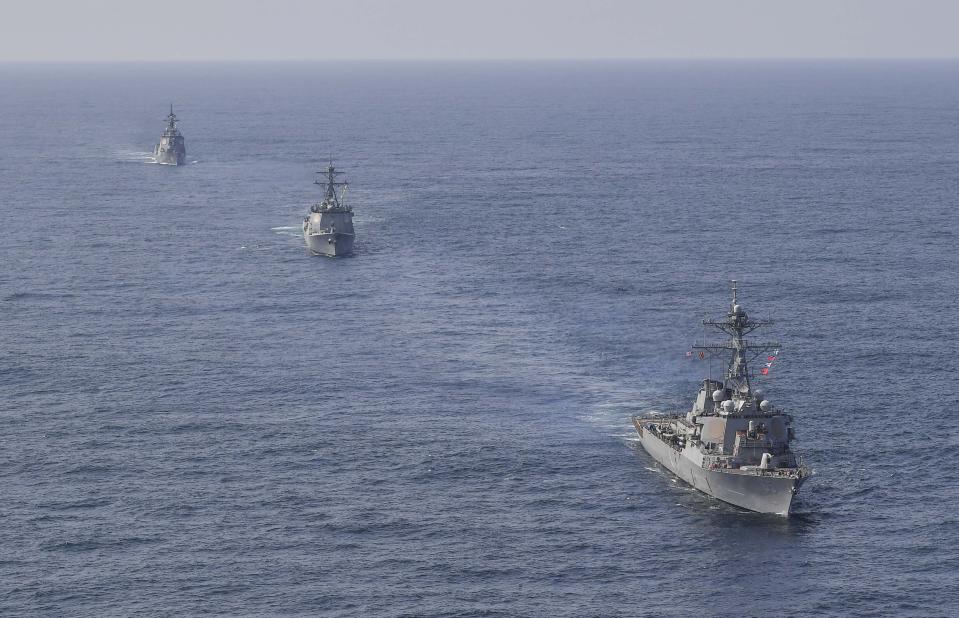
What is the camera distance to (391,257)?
639 feet

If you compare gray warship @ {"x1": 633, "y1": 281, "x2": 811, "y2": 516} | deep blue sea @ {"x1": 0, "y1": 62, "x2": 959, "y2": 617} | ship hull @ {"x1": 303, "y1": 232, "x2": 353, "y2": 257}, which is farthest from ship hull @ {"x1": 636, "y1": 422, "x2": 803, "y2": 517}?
ship hull @ {"x1": 303, "y1": 232, "x2": 353, "y2": 257}

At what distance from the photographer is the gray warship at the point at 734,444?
106375 millimetres

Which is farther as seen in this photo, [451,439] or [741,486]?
[451,439]

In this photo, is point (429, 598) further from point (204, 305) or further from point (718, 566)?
point (204, 305)

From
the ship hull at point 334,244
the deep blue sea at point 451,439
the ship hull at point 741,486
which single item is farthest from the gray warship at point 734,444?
the ship hull at point 334,244

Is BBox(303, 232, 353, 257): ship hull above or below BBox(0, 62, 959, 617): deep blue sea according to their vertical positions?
above

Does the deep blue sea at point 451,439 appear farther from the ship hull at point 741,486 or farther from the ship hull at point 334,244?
the ship hull at point 334,244

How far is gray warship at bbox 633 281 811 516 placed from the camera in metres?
106

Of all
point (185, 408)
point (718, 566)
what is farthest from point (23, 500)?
point (718, 566)

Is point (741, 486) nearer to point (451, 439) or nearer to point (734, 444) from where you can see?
point (734, 444)

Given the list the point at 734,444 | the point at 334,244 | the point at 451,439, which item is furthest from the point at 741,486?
the point at 334,244

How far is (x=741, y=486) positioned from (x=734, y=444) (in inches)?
189

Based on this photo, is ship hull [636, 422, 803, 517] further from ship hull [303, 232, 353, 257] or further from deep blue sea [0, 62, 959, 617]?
ship hull [303, 232, 353, 257]

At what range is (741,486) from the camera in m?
108
